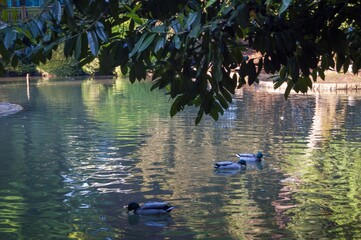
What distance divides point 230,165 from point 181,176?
0.84 meters

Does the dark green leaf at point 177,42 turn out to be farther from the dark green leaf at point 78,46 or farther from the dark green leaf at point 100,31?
the dark green leaf at point 78,46

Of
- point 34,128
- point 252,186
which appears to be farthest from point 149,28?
point 34,128

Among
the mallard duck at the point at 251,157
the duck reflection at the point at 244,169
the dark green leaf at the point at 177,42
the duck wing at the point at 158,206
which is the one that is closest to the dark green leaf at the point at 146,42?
the dark green leaf at the point at 177,42

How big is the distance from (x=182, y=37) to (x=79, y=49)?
48cm

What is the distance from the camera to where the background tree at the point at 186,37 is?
3.23 meters

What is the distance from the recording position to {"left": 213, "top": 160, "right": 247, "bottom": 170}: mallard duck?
1114 cm

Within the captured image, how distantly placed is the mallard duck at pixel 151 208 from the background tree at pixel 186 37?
4.37 meters

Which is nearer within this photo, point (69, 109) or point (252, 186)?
point (252, 186)

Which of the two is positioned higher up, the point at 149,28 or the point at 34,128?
the point at 149,28

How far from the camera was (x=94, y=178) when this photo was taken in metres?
10.7

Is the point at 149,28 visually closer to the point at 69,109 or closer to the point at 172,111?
the point at 172,111

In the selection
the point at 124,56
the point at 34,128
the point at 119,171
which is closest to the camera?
the point at 124,56

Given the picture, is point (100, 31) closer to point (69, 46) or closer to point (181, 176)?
point (69, 46)

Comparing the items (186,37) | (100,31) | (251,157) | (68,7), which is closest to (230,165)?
(251,157)
